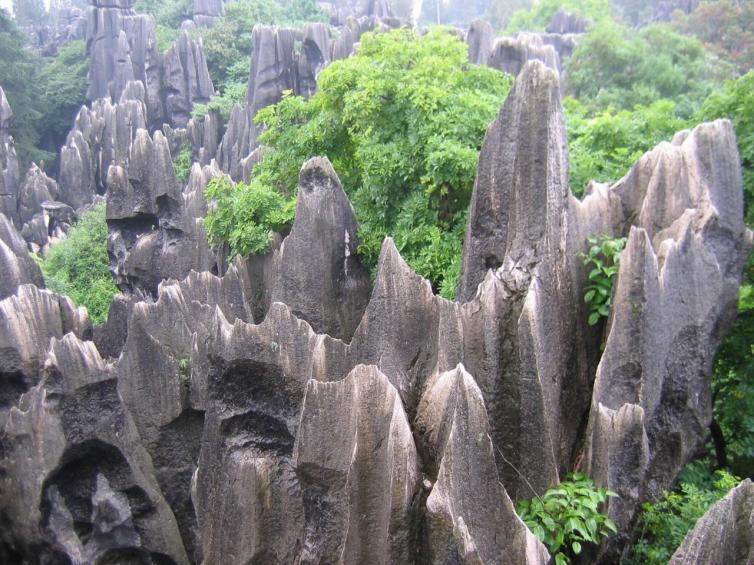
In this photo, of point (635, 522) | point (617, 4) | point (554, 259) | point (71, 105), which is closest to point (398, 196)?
point (554, 259)

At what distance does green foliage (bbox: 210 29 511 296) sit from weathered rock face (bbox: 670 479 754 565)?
5.07 meters

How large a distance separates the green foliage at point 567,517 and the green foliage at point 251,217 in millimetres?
6793

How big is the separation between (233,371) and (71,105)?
39601 mm

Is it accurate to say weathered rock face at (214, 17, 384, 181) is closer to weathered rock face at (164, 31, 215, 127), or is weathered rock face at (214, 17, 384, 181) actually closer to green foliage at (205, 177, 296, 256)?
weathered rock face at (164, 31, 215, 127)

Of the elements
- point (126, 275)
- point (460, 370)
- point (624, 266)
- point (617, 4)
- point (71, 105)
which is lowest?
point (460, 370)

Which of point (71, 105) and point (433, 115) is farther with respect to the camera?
point (71, 105)

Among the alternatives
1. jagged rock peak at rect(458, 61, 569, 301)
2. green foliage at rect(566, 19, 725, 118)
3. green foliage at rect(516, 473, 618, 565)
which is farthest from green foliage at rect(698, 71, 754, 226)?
green foliage at rect(566, 19, 725, 118)

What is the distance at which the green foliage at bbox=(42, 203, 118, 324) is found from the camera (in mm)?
19656

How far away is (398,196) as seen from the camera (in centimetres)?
1064

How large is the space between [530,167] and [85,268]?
18.3 metres

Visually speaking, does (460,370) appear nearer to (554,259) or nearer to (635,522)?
(554,259)

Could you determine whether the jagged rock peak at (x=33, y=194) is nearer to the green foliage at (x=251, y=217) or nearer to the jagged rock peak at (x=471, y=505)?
the green foliage at (x=251, y=217)

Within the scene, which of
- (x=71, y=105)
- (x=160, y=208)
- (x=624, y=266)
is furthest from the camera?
(x=71, y=105)

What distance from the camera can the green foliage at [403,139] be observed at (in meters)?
9.65
